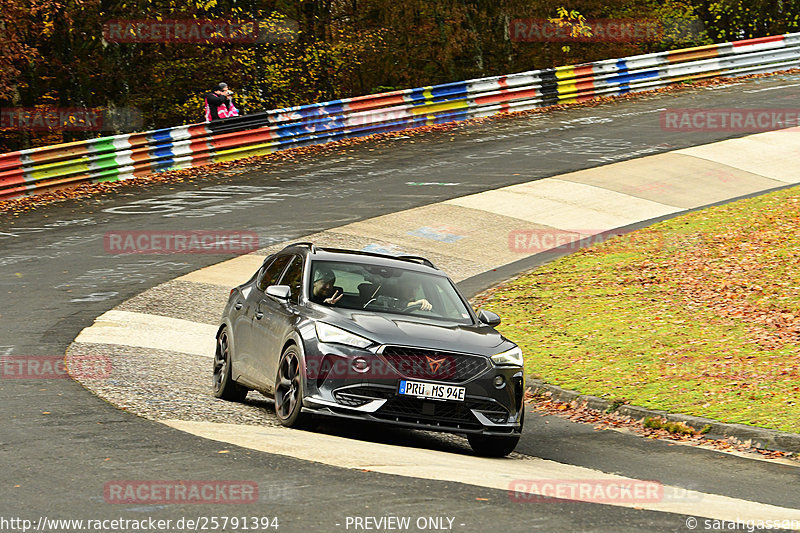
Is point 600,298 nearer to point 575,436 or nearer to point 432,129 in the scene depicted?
point 575,436

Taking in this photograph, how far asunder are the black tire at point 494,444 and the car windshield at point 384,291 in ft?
4.07

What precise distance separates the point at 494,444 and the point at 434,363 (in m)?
0.99

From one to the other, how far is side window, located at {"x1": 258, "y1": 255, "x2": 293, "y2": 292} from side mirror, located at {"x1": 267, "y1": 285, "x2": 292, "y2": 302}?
3.05 ft

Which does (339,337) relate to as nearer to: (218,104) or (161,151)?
(161,151)

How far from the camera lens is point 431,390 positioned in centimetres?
927

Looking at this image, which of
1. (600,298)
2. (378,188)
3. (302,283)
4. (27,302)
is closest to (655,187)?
(378,188)

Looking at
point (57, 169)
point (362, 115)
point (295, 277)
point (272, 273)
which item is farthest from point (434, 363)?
point (362, 115)

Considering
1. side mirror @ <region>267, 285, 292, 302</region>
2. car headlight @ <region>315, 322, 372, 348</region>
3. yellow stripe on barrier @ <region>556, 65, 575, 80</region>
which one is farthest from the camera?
yellow stripe on barrier @ <region>556, 65, 575, 80</region>

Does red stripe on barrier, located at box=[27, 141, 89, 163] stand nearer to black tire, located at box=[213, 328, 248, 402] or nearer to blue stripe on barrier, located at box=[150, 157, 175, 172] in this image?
blue stripe on barrier, located at box=[150, 157, 175, 172]

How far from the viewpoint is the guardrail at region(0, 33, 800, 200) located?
25.6m

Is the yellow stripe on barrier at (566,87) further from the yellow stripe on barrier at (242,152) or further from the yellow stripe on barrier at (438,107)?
the yellow stripe on barrier at (242,152)

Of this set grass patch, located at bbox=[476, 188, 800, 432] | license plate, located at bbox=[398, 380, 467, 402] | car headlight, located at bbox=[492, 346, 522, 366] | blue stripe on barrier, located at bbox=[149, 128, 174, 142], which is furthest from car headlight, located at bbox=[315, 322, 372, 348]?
blue stripe on barrier, located at bbox=[149, 128, 174, 142]

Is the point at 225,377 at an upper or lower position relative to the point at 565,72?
lower

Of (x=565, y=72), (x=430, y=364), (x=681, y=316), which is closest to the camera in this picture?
(x=430, y=364)
